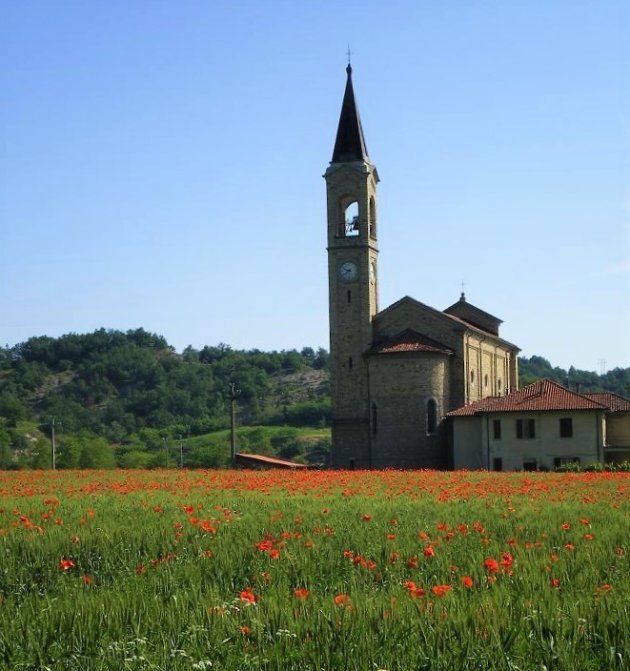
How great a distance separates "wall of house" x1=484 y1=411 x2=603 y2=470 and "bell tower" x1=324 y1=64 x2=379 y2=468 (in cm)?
738

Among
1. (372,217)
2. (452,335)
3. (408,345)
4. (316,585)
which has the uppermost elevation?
(372,217)

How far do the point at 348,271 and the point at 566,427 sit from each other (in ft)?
49.7

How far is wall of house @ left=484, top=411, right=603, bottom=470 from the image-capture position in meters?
54.6

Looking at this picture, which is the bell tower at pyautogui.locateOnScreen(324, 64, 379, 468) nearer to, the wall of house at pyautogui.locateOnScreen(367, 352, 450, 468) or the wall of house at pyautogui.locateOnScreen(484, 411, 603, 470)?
the wall of house at pyautogui.locateOnScreen(367, 352, 450, 468)

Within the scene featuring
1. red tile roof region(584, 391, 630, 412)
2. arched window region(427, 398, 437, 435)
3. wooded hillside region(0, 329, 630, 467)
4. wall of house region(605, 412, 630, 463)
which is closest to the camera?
arched window region(427, 398, 437, 435)

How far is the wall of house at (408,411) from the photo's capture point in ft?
191

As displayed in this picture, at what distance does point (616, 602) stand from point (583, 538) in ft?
19.2

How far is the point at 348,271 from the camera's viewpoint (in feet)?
202

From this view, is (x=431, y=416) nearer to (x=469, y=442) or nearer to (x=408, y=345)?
(x=469, y=442)

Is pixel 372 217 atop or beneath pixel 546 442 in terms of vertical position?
atop

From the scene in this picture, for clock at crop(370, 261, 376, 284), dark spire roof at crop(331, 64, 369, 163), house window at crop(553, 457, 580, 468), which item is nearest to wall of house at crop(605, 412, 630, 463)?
house window at crop(553, 457, 580, 468)

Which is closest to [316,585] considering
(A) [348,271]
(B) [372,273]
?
(A) [348,271]

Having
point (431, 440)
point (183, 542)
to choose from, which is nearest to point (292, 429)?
point (431, 440)

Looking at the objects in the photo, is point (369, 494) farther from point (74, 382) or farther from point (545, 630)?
point (74, 382)
